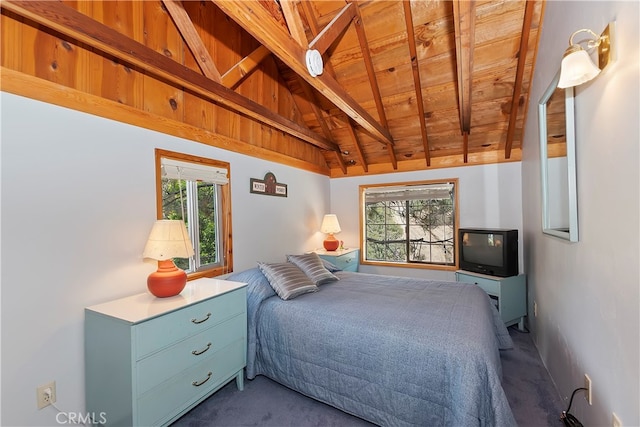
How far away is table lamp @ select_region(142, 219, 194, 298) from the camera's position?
1.83 meters

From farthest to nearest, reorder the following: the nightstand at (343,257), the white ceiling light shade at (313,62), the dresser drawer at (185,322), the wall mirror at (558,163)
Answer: the nightstand at (343,257) < the white ceiling light shade at (313,62) < the wall mirror at (558,163) < the dresser drawer at (185,322)

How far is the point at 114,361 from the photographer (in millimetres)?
1544

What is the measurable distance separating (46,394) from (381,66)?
3.91 metres

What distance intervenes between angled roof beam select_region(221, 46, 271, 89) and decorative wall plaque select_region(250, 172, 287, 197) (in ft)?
3.36

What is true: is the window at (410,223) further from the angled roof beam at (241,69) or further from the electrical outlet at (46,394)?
the electrical outlet at (46,394)

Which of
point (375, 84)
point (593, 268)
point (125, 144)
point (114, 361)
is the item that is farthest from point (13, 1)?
point (593, 268)

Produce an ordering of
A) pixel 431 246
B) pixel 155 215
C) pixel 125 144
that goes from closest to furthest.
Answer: pixel 125 144, pixel 155 215, pixel 431 246

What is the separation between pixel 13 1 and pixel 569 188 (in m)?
3.05

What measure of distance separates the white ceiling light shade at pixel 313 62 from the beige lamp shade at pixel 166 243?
1.43m

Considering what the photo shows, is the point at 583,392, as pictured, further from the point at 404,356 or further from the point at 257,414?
the point at 257,414

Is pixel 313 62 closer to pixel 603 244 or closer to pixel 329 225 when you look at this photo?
pixel 603 244

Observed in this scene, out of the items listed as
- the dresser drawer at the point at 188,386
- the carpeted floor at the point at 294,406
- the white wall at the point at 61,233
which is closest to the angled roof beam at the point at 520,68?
the carpeted floor at the point at 294,406

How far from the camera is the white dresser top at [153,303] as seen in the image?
158 cm

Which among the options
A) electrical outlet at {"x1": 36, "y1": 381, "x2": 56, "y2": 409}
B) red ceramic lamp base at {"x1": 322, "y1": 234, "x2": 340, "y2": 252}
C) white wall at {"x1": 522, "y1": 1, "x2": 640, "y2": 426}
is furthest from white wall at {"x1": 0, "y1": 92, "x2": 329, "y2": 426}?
white wall at {"x1": 522, "y1": 1, "x2": 640, "y2": 426}
